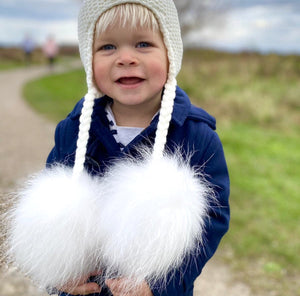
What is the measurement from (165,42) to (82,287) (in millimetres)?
999

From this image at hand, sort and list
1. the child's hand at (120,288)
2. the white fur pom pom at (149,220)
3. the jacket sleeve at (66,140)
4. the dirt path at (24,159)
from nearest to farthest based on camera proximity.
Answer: the white fur pom pom at (149,220) < the child's hand at (120,288) < the jacket sleeve at (66,140) < the dirt path at (24,159)

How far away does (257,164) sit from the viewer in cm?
548

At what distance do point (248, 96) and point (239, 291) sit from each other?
7.67 metres

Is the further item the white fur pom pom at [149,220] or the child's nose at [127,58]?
the child's nose at [127,58]

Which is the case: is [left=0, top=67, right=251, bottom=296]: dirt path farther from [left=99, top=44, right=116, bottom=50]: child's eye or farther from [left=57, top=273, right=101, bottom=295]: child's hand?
[left=99, top=44, right=116, bottom=50]: child's eye

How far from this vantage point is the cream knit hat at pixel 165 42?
1.36 metres

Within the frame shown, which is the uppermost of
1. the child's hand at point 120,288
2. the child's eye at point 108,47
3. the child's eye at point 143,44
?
the child's eye at point 143,44

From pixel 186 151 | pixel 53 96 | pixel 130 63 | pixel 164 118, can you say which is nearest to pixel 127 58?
pixel 130 63

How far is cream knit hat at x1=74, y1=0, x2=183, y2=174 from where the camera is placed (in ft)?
4.46

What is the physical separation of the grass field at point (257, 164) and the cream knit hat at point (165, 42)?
2.18m

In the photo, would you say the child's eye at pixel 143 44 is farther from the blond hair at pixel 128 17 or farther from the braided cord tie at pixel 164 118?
the braided cord tie at pixel 164 118

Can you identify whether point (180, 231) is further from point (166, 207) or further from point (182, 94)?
point (182, 94)

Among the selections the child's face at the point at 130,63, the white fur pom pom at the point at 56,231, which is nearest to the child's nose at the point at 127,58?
the child's face at the point at 130,63

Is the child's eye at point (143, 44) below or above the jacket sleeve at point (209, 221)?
above
